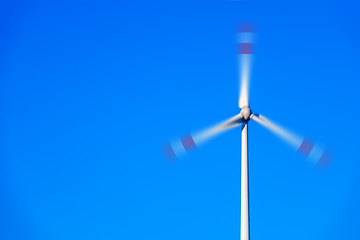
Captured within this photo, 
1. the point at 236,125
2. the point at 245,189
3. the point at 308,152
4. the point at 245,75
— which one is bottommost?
the point at 245,189

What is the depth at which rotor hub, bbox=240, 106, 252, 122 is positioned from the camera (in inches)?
948

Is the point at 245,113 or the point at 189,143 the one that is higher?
the point at 245,113

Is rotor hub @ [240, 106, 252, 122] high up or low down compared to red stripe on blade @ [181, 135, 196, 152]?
up

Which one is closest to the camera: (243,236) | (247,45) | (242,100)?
(243,236)

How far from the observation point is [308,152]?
22422 mm

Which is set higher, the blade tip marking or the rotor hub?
the rotor hub

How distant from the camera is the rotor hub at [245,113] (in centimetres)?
2408

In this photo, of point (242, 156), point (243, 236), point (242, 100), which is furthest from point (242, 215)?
point (242, 100)

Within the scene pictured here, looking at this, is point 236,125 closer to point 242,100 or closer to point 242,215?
point 242,100

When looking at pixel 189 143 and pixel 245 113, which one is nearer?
pixel 189 143

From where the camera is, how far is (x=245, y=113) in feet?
79.0

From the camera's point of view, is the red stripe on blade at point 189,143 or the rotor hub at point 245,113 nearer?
the red stripe on blade at point 189,143

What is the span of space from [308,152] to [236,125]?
13.4 ft

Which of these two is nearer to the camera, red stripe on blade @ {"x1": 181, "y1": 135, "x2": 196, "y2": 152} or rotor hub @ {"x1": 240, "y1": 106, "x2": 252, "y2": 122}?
red stripe on blade @ {"x1": 181, "y1": 135, "x2": 196, "y2": 152}
